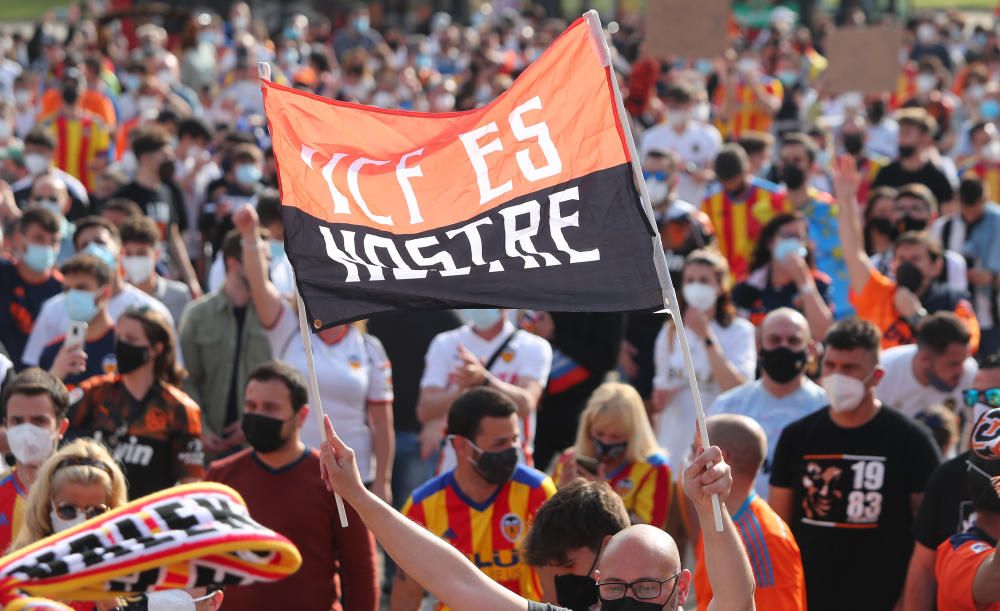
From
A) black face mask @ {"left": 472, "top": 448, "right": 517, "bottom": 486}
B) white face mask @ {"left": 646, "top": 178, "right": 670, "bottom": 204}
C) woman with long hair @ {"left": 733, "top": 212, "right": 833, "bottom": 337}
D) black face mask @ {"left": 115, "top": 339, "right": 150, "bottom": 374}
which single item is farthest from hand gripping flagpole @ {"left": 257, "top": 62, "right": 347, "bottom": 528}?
white face mask @ {"left": 646, "top": 178, "right": 670, "bottom": 204}

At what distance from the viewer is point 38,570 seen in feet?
9.02

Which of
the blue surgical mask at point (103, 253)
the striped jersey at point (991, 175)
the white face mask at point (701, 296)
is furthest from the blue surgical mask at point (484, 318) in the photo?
the striped jersey at point (991, 175)

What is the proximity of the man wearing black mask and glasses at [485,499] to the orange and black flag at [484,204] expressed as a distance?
1433 mm

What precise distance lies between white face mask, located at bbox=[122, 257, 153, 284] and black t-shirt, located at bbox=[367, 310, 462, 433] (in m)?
1.33

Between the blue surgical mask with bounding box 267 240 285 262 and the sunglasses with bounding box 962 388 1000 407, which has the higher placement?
the blue surgical mask with bounding box 267 240 285 262

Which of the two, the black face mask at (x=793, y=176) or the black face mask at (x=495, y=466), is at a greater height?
the black face mask at (x=793, y=176)

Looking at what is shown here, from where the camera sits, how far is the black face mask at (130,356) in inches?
267

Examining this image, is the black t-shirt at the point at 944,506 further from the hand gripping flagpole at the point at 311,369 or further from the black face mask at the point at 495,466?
the hand gripping flagpole at the point at 311,369

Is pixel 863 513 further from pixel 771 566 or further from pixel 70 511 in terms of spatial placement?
pixel 70 511

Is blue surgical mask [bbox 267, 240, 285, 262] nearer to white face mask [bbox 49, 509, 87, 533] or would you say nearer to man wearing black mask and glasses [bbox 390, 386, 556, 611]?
man wearing black mask and glasses [bbox 390, 386, 556, 611]

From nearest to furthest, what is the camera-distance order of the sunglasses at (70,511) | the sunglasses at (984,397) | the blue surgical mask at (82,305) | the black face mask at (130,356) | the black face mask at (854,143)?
the sunglasses at (70,511) < the sunglasses at (984,397) < the black face mask at (130,356) < the blue surgical mask at (82,305) < the black face mask at (854,143)

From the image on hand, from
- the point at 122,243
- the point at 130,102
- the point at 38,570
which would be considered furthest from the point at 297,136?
the point at 130,102

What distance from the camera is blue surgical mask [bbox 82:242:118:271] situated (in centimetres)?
818

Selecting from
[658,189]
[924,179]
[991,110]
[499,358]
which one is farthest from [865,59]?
[499,358]
